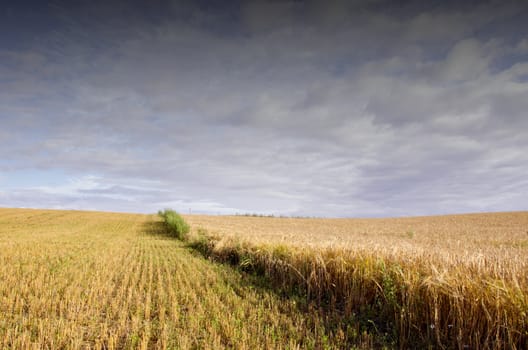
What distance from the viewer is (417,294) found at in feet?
19.2

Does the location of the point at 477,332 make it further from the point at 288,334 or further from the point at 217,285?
the point at 217,285

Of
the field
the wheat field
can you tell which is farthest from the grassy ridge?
the wheat field

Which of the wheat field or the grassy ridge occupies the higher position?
the grassy ridge

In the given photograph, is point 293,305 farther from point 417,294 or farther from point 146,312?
point 146,312

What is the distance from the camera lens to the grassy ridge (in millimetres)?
4772

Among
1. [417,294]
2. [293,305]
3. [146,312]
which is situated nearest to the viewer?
[417,294]

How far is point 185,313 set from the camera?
7.27 m

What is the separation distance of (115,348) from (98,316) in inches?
79.2

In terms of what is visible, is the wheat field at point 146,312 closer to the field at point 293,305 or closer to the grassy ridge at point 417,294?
the field at point 293,305

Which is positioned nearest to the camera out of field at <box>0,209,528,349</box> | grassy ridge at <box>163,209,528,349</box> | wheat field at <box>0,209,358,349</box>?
grassy ridge at <box>163,209,528,349</box>

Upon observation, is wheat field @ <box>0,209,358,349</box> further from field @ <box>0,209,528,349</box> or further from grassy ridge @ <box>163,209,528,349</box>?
grassy ridge @ <box>163,209,528,349</box>

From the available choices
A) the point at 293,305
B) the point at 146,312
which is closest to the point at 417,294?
the point at 293,305

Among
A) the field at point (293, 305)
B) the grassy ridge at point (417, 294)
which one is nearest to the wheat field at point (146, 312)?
the field at point (293, 305)

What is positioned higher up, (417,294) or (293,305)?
→ (417,294)
